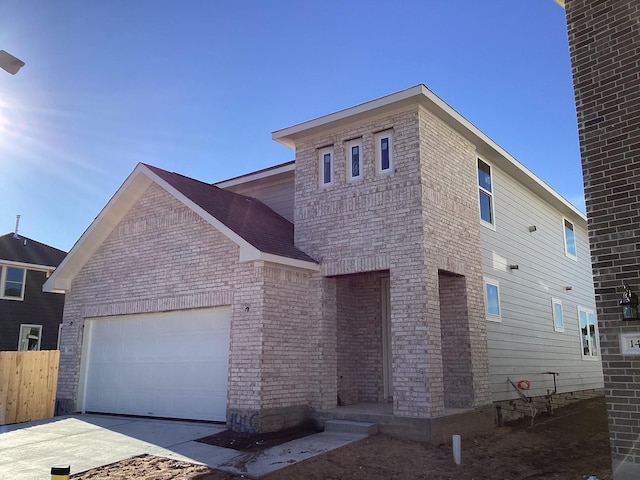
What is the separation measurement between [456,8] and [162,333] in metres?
9.26

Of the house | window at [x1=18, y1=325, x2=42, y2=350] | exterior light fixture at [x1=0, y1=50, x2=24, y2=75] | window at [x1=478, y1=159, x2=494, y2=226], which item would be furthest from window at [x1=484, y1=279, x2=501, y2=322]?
window at [x1=18, y1=325, x2=42, y2=350]

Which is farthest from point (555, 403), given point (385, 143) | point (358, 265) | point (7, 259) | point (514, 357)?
point (7, 259)

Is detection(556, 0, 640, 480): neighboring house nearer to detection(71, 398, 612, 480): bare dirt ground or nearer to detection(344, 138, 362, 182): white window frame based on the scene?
detection(71, 398, 612, 480): bare dirt ground

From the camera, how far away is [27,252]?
25062 millimetres

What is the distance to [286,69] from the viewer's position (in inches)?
451

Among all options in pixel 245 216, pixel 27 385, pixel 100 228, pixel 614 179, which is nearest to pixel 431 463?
pixel 614 179

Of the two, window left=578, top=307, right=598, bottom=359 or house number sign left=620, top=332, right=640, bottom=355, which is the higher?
window left=578, top=307, right=598, bottom=359

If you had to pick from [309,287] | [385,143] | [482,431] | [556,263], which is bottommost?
[482,431]

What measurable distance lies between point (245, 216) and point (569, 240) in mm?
13096

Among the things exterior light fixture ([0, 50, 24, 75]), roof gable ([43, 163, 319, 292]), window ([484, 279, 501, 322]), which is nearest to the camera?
exterior light fixture ([0, 50, 24, 75])

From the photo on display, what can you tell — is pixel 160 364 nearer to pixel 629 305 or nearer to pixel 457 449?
pixel 457 449

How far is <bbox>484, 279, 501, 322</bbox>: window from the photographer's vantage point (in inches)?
490

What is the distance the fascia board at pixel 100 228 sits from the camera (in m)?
13.0

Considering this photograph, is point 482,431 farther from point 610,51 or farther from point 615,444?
point 610,51
